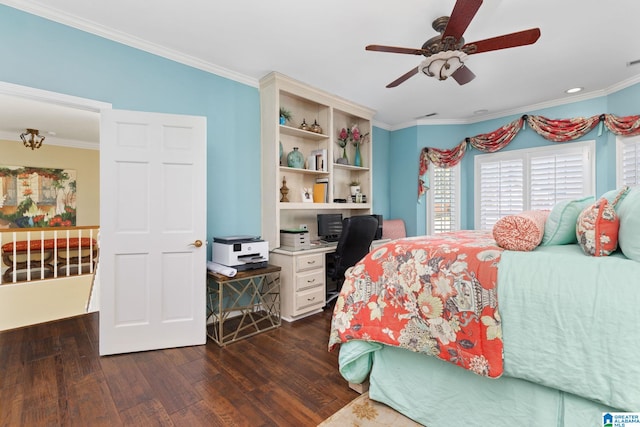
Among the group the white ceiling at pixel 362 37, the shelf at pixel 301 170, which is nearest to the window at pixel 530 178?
the white ceiling at pixel 362 37

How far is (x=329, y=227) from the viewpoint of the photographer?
12.7 ft

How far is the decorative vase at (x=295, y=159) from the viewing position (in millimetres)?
3549

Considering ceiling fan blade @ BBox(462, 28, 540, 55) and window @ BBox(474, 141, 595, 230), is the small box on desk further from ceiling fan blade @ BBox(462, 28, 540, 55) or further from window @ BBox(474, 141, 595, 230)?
window @ BBox(474, 141, 595, 230)

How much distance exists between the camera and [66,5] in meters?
2.16

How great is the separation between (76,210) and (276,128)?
5.04m

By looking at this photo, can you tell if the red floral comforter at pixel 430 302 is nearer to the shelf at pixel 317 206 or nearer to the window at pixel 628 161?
the shelf at pixel 317 206

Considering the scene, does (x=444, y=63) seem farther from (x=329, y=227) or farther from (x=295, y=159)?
(x=329, y=227)

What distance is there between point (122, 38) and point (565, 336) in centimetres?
352

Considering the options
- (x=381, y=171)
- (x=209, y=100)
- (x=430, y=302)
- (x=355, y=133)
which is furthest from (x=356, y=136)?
(x=430, y=302)

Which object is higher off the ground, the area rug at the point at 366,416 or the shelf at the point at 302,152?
the shelf at the point at 302,152

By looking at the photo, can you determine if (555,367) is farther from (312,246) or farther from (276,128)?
(276,128)

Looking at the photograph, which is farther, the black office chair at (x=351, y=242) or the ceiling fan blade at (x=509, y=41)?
the black office chair at (x=351, y=242)

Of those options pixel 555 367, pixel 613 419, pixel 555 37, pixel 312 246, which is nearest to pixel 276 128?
pixel 312 246

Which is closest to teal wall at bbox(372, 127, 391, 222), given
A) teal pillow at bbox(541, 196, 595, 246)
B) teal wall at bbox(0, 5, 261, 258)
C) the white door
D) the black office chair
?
the black office chair
